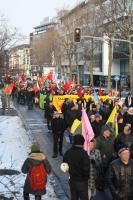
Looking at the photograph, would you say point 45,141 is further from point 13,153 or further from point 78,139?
point 78,139

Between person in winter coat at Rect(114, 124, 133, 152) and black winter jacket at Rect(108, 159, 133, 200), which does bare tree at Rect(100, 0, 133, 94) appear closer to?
person in winter coat at Rect(114, 124, 133, 152)

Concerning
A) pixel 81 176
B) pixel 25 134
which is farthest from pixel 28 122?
pixel 81 176

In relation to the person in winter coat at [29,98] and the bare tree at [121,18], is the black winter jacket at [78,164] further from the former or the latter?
the bare tree at [121,18]

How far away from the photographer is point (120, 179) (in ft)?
27.5

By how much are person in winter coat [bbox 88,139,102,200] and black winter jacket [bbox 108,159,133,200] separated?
4.80ft

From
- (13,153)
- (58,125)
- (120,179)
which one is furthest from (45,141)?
(120,179)

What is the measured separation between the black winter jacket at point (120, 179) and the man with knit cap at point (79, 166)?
0.85 meters

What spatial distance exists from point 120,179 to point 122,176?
2.2 inches

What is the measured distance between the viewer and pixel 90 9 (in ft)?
223

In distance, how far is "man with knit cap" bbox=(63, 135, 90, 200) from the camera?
30.2 ft

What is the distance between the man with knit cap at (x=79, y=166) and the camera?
920cm

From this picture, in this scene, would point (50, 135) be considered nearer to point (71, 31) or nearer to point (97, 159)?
point (97, 159)

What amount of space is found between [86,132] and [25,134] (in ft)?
34.6

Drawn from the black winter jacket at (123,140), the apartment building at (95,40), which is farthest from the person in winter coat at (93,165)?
the apartment building at (95,40)
